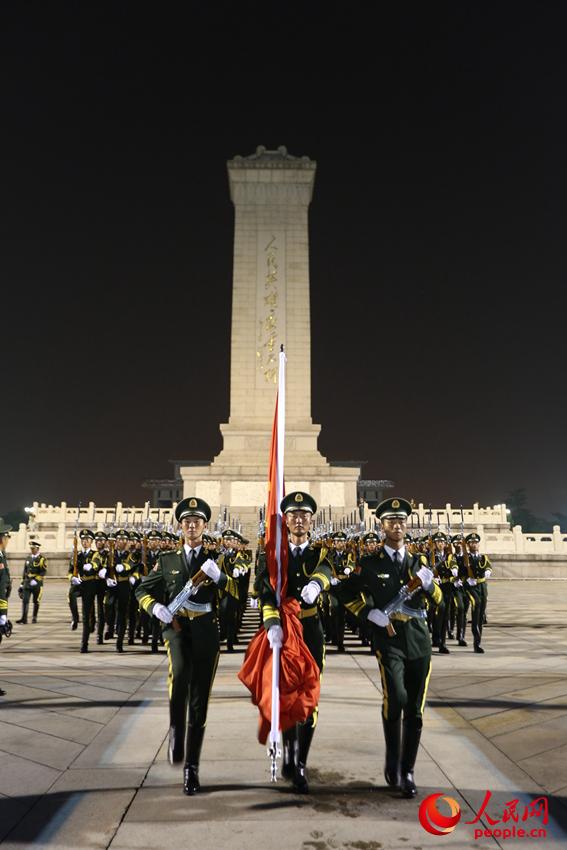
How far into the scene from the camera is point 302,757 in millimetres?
4188

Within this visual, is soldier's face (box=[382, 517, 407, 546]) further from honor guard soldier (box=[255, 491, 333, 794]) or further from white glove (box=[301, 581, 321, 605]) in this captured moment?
white glove (box=[301, 581, 321, 605])

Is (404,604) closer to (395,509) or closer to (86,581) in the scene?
(395,509)

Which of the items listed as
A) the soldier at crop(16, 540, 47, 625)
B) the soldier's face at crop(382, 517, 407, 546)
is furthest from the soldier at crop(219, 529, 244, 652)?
the soldier's face at crop(382, 517, 407, 546)

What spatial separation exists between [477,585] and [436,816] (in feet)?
23.8

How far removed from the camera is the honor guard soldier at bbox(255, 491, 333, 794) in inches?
166

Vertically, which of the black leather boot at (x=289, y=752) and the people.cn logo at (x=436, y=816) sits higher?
the black leather boot at (x=289, y=752)

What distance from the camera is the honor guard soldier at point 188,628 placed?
4395 mm

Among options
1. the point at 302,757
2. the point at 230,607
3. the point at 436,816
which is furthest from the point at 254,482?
the point at 436,816

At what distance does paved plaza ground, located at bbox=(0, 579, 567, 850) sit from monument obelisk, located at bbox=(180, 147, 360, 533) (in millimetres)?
20577

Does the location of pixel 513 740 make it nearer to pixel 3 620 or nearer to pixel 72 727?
pixel 72 727

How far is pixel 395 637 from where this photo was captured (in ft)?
14.4

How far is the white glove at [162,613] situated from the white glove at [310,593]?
3.08 feet

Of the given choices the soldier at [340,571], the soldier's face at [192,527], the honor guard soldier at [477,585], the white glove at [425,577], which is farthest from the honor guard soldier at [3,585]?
the honor guard soldier at [477,585]

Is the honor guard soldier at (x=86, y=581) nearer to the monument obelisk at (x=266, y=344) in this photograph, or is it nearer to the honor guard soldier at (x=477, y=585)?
the honor guard soldier at (x=477, y=585)
